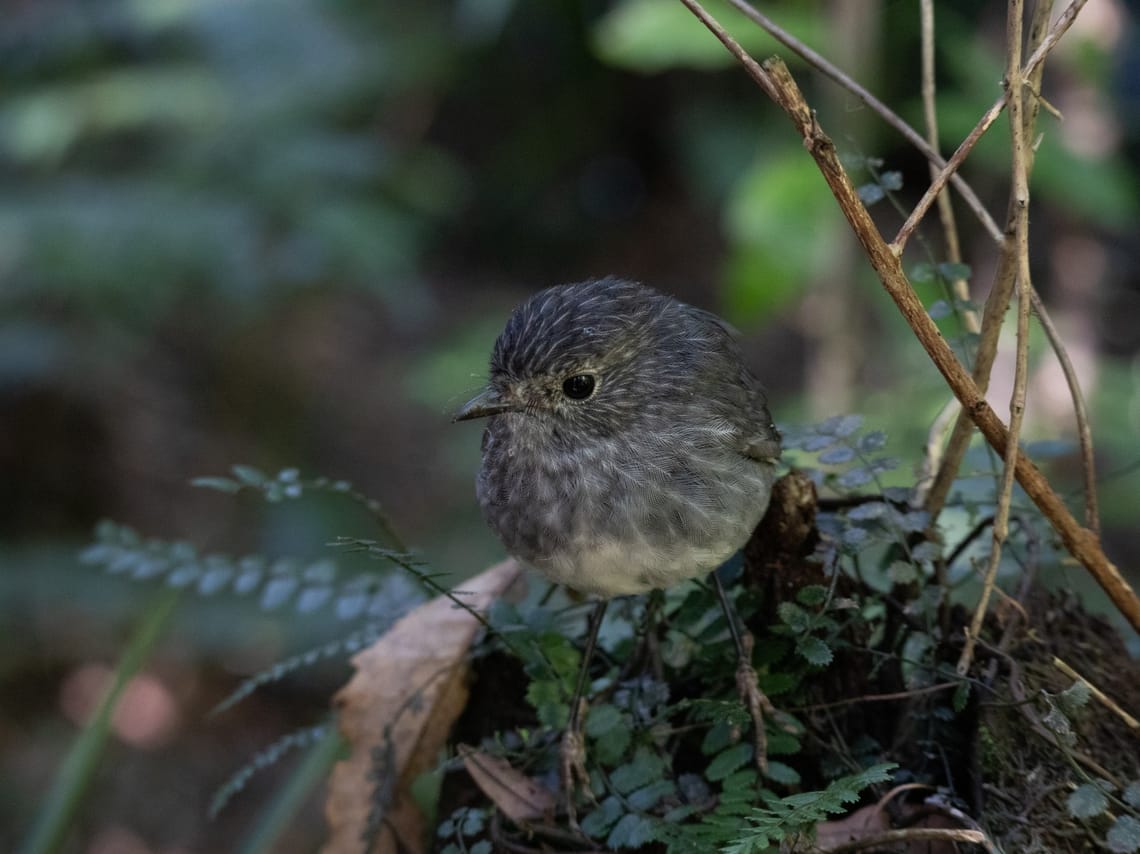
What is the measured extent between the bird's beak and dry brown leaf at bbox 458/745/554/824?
1.94 ft

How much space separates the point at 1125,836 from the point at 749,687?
57 cm

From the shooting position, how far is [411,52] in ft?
24.8

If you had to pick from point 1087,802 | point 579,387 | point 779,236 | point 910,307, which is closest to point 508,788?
point 579,387

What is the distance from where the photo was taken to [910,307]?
5.59 feet

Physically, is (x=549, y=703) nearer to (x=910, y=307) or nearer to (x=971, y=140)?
(x=910, y=307)

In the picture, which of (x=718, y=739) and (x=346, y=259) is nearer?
(x=718, y=739)

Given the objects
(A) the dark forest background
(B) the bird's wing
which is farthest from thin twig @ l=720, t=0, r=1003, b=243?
(A) the dark forest background

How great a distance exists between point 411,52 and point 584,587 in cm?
613

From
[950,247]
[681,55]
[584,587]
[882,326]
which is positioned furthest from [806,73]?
[584,587]

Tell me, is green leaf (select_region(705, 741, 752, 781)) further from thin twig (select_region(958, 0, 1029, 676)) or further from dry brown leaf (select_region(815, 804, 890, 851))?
thin twig (select_region(958, 0, 1029, 676))

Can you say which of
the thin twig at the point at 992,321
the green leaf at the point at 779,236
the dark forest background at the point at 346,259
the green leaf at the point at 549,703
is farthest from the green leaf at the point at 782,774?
the green leaf at the point at 779,236

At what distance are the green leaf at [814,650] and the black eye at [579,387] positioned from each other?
2.19 feet

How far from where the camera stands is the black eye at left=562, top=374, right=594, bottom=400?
2320 millimetres

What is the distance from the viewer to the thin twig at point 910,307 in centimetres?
158
